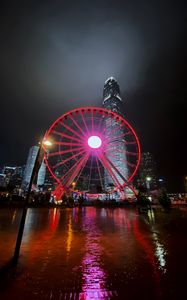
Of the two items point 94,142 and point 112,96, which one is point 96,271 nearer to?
point 94,142

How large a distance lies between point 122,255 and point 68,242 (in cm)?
270

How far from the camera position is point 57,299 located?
3576 millimetres

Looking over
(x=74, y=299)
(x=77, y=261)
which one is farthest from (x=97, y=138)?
(x=74, y=299)

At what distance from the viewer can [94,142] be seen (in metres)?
26.1

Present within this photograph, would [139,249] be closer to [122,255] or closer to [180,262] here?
[122,255]

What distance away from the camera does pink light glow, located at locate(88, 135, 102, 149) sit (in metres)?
26.1

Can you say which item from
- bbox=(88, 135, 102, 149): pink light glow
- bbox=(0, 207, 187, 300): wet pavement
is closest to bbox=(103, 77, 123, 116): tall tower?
bbox=(88, 135, 102, 149): pink light glow

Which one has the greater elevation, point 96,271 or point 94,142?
point 94,142

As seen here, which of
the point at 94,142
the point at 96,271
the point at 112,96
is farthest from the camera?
the point at 112,96

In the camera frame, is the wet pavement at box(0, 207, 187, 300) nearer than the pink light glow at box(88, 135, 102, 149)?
Yes

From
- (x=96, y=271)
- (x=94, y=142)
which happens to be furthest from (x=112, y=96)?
(x=96, y=271)

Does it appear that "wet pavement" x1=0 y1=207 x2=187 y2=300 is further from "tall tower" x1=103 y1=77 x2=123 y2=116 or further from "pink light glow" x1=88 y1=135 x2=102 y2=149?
"tall tower" x1=103 y1=77 x2=123 y2=116

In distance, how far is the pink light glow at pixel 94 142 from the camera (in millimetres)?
26062

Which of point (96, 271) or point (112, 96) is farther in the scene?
point (112, 96)
